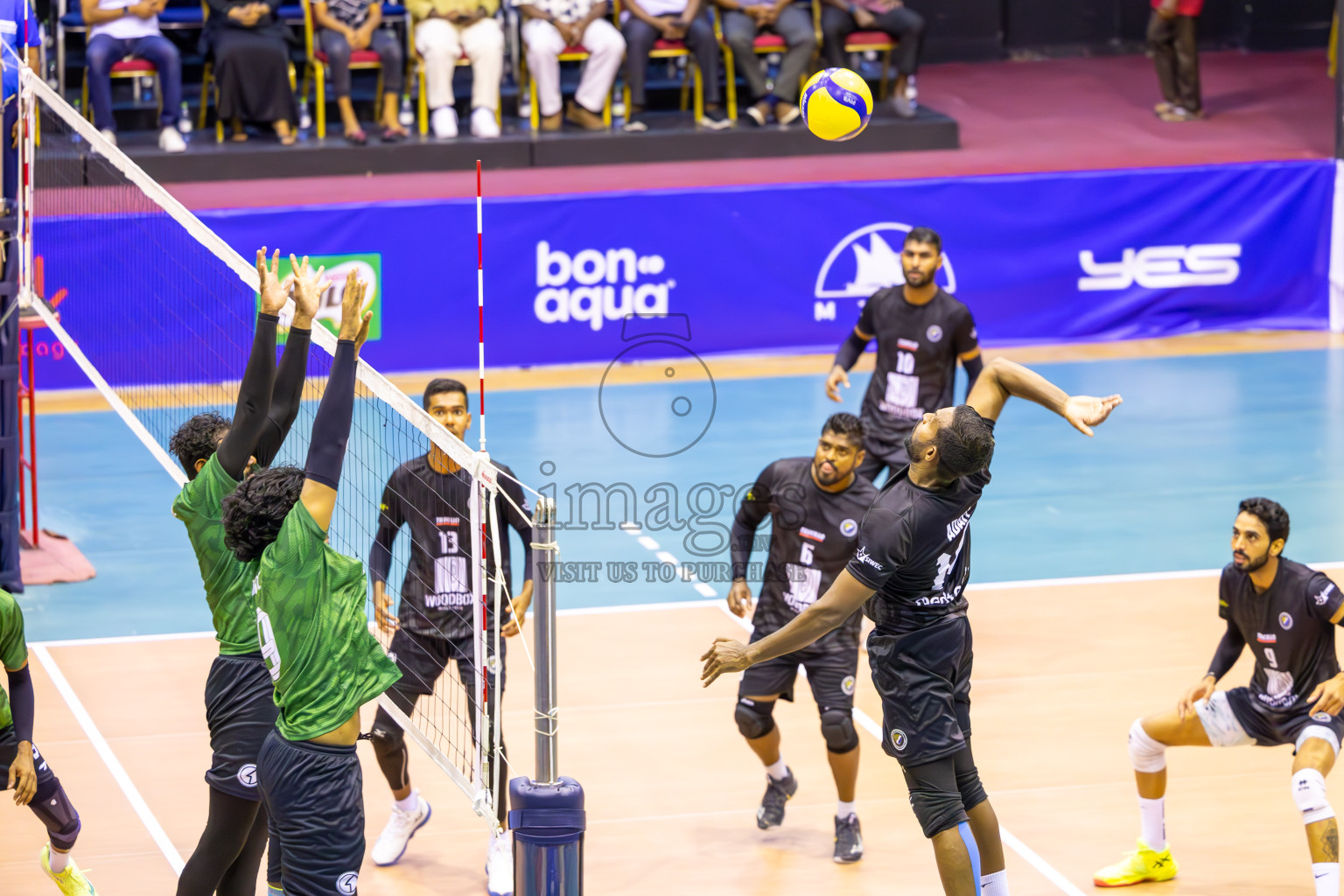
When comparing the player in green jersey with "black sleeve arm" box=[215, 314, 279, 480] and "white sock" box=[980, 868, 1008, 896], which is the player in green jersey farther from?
"white sock" box=[980, 868, 1008, 896]

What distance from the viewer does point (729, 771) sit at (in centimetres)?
872

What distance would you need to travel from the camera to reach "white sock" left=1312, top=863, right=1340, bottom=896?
6.77m

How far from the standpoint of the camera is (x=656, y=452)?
14438mm

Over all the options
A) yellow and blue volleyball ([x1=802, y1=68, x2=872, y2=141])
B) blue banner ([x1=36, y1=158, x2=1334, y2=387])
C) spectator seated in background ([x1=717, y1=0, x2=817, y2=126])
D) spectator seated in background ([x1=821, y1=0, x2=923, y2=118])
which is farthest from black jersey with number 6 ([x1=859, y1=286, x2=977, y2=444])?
spectator seated in background ([x1=821, y1=0, x2=923, y2=118])

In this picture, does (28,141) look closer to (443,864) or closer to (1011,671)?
(443,864)

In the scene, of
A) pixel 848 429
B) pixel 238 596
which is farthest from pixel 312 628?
pixel 848 429

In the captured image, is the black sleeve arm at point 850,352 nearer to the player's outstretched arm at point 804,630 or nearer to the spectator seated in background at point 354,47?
the player's outstretched arm at point 804,630

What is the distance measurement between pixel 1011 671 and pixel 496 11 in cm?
1202

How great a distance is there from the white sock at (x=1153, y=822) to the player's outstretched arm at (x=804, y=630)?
80.8 inches

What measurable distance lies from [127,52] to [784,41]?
753 cm

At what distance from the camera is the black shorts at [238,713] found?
6164 mm

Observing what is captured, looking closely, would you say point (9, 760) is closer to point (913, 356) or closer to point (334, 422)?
point (334, 422)

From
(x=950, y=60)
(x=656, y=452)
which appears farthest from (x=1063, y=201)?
(x=950, y=60)

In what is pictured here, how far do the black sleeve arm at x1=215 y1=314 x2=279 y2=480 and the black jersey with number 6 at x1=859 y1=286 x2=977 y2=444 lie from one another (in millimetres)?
5020
